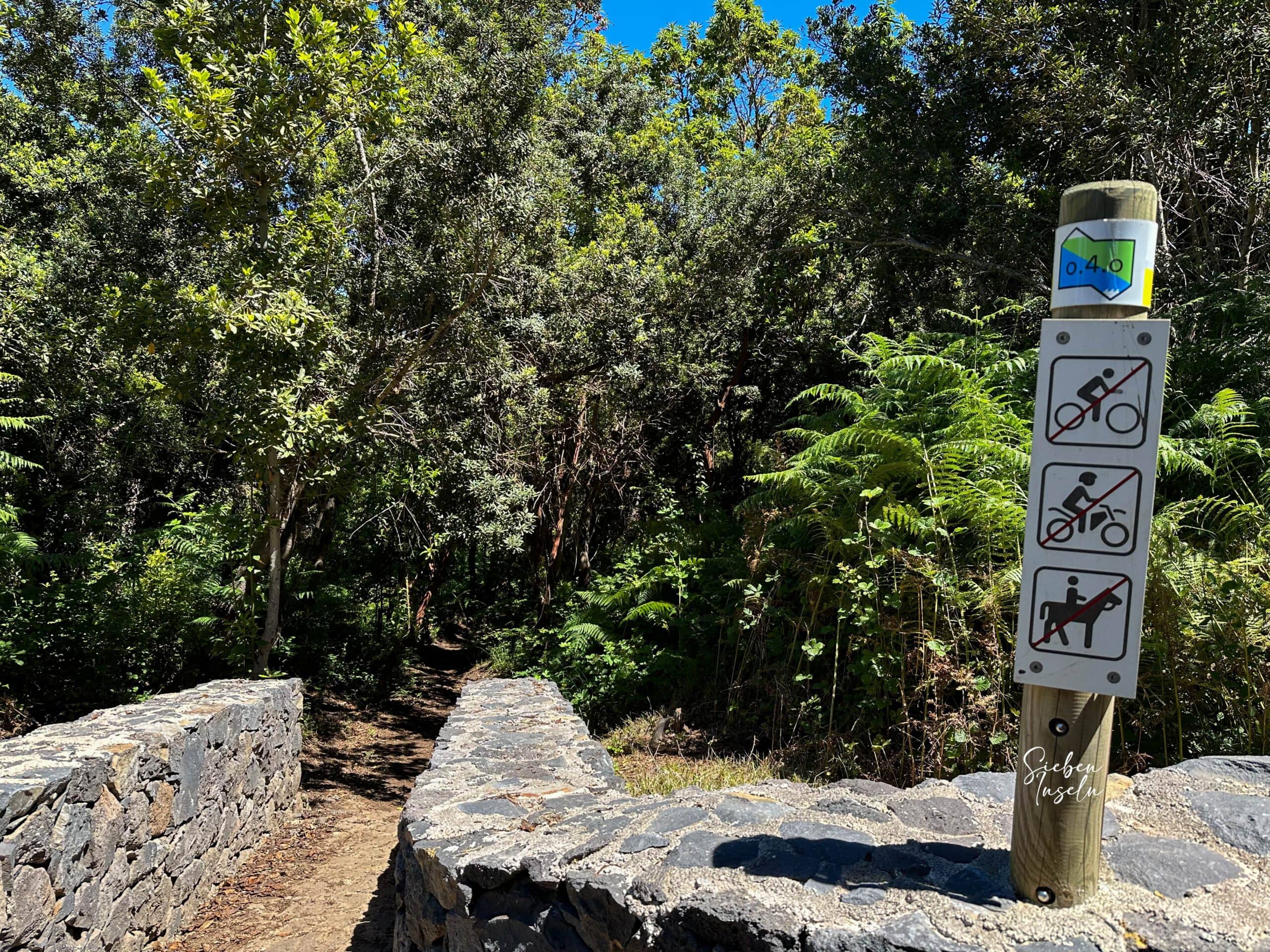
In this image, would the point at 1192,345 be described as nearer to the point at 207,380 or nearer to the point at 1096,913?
the point at 1096,913

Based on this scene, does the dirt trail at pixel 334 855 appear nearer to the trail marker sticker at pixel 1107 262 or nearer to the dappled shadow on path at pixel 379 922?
the dappled shadow on path at pixel 379 922

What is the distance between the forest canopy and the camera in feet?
17.0

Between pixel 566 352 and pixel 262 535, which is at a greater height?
pixel 566 352

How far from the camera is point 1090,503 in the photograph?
76.2 inches

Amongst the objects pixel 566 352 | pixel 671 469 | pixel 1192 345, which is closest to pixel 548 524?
pixel 671 469

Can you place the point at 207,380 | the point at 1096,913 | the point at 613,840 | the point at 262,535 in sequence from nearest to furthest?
1. the point at 1096,913
2. the point at 613,840
3. the point at 207,380
4. the point at 262,535

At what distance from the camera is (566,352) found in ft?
31.9

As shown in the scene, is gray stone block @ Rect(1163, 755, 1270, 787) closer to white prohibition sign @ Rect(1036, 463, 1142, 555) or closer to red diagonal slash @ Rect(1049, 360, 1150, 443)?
white prohibition sign @ Rect(1036, 463, 1142, 555)

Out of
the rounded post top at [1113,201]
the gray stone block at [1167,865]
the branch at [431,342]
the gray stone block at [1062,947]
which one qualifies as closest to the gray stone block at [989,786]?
the gray stone block at [1167,865]

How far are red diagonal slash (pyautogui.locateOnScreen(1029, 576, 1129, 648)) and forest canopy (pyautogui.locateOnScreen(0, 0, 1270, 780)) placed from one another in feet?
8.23

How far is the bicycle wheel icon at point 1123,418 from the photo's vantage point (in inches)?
74.7

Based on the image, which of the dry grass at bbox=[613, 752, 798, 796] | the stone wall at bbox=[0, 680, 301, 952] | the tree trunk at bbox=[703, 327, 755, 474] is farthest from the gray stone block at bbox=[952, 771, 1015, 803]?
the tree trunk at bbox=[703, 327, 755, 474]

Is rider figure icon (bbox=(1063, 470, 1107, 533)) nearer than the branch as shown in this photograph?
Yes

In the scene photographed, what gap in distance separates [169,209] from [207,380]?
5.37 feet
